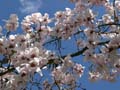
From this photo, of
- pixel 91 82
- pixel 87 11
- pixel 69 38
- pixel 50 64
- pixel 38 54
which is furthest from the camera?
pixel 91 82

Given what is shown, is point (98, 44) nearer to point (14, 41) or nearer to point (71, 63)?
point (71, 63)

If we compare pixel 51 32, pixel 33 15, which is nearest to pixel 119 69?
pixel 51 32

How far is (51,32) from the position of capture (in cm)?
775

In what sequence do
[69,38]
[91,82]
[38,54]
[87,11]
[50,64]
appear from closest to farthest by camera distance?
[38,54] → [50,64] → [87,11] → [69,38] → [91,82]

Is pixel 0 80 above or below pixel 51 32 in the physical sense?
below

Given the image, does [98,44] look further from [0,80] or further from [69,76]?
[0,80]

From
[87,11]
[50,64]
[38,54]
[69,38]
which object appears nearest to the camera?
[38,54]

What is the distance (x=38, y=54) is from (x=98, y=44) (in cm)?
90

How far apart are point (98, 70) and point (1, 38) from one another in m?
1.64

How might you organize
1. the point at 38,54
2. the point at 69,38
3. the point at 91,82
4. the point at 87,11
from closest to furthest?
1. the point at 38,54
2. the point at 87,11
3. the point at 69,38
4. the point at 91,82

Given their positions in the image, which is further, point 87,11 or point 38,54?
point 87,11

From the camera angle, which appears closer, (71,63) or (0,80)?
(71,63)

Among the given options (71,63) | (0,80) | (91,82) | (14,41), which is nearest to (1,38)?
(14,41)

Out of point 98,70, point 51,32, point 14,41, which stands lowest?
point 98,70
